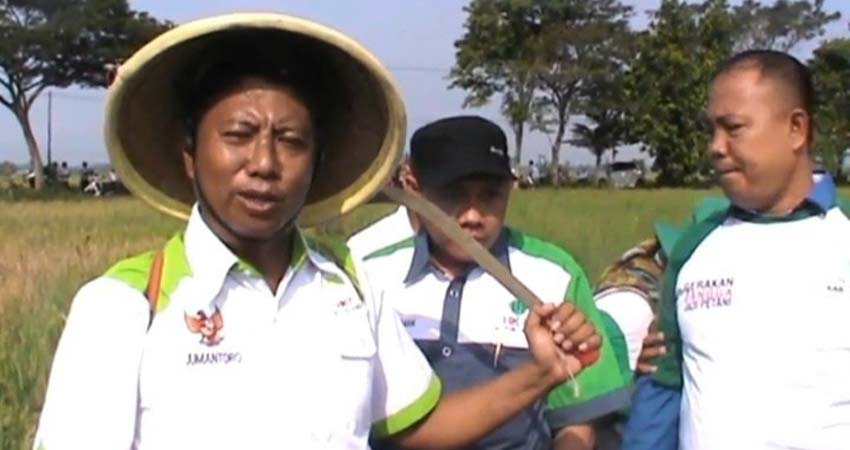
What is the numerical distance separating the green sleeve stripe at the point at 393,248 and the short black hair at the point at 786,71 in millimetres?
702

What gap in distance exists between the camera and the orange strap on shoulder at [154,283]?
2.02 meters

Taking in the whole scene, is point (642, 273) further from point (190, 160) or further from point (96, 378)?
point (96, 378)

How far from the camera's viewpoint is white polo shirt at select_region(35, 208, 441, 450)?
1952mm

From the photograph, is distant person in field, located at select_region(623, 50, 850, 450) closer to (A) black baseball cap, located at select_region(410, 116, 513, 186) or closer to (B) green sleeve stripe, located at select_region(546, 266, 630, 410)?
(B) green sleeve stripe, located at select_region(546, 266, 630, 410)

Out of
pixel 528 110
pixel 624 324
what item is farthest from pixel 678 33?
pixel 624 324

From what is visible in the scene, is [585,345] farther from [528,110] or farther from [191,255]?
[528,110]

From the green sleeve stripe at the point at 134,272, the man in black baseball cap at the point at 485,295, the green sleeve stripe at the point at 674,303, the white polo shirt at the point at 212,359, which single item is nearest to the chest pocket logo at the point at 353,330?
the white polo shirt at the point at 212,359

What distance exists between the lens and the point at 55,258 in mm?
9320

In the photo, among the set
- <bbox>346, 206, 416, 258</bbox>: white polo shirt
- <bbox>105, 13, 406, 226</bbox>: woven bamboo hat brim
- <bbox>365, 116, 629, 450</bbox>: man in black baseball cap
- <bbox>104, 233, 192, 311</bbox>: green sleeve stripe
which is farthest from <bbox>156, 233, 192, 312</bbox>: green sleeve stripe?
<bbox>346, 206, 416, 258</bbox>: white polo shirt

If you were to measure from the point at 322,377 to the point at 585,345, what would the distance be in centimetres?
52

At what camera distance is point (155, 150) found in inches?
91.8

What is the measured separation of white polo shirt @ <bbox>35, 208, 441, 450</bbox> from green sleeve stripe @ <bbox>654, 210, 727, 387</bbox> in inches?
33.7

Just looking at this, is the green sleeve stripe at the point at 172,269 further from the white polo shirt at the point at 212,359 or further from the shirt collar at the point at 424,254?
the shirt collar at the point at 424,254

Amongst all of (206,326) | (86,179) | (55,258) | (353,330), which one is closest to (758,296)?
(353,330)
